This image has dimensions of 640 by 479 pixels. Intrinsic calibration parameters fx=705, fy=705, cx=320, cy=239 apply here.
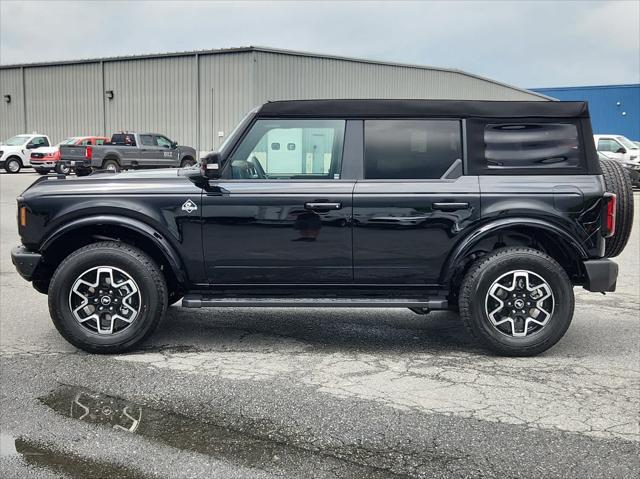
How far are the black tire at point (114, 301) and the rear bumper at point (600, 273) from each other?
10.1 ft

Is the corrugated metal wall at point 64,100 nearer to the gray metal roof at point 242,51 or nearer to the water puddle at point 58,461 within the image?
the gray metal roof at point 242,51

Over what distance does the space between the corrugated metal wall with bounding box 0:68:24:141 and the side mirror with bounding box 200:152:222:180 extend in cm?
4406

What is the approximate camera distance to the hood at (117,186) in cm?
513

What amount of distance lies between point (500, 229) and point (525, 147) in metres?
0.68

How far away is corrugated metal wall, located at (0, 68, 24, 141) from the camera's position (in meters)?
44.8

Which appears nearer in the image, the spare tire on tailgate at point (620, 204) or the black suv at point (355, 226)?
the black suv at point (355, 226)

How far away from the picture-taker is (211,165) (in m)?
5.08

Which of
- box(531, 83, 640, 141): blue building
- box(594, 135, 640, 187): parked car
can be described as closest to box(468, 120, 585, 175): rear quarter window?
box(594, 135, 640, 187): parked car

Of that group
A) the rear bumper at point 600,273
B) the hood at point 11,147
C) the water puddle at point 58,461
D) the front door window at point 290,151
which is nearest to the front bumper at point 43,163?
the hood at point 11,147

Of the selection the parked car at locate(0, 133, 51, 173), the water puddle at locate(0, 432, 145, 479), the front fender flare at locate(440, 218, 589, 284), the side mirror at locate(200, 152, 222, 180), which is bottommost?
the water puddle at locate(0, 432, 145, 479)

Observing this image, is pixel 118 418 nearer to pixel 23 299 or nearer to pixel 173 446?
pixel 173 446

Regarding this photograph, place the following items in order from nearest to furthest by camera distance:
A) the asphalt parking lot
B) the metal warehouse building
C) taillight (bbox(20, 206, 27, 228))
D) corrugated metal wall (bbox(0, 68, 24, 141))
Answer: the asphalt parking lot < taillight (bbox(20, 206, 27, 228)) < the metal warehouse building < corrugated metal wall (bbox(0, 68, 24, 141))

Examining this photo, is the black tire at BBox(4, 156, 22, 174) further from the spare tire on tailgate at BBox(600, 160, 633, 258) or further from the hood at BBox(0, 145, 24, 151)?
the spare tire on tailgate at BBox(600, 160, 633, 258)

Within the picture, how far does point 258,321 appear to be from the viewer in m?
6.21
